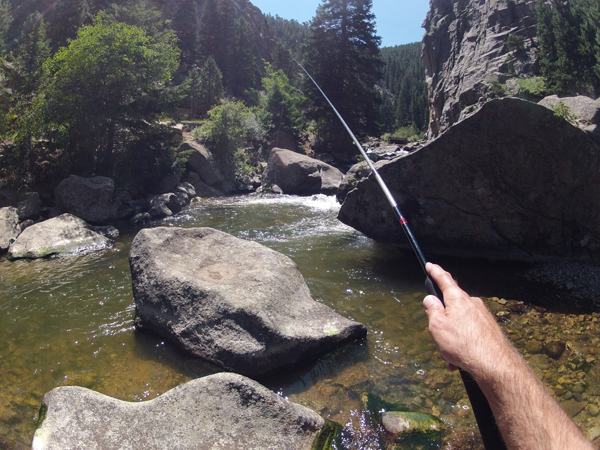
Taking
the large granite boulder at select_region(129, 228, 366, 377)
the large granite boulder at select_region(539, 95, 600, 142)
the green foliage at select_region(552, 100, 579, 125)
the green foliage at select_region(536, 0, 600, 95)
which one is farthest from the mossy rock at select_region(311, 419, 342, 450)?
the green foliage at select_region(536, 0, 600, 95)

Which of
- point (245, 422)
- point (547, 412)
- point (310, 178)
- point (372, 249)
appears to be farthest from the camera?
point (310, 178)

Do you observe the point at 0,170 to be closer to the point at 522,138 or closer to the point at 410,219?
the point at 410,219

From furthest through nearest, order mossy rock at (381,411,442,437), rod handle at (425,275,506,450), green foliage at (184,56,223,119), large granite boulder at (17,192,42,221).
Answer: green foliage at (184,56,223,119)
large granite boulder at (17,192,42,221)
mossy rock at (381,411,442,437)
rod handle at (425,275,506,450)

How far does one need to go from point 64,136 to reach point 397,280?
1479 centimetres

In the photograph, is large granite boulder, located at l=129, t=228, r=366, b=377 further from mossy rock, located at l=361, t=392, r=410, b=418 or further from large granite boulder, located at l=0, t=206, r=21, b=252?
large granite boulder, located at l=0, t=206, r=21, b=252

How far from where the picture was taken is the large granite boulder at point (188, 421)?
10.9ft

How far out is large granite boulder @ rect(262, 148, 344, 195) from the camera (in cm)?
1986

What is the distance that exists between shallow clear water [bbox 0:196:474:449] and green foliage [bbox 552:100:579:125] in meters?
4.15

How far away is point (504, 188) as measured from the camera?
7.84 meters

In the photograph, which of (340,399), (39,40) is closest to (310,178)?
(340,399)

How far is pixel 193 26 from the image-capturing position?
51.3m

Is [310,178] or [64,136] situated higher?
[64,136]

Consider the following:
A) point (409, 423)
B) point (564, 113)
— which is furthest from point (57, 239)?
point (564, 113)

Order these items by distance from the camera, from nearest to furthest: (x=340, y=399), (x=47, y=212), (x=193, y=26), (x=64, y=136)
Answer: (x=340, y=399) → (x=47, y=212) → (x=64, y=136) → (x=193, y=26)
